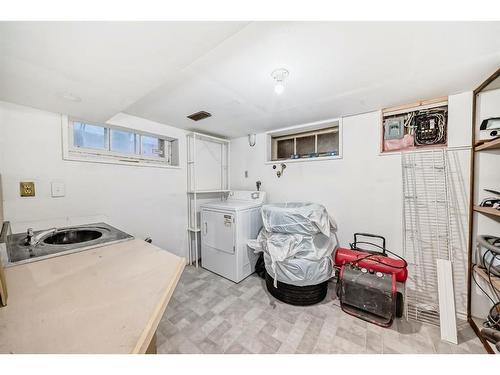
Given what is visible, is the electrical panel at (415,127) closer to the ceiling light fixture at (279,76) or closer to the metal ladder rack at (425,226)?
the metal ladder rack at (425,226)

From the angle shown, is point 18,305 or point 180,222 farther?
point 180,222

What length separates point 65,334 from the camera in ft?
1.58

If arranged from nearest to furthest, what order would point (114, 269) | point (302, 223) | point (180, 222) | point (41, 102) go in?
point (114, 269), point (41, 102), point (302, 223), point (180, 222)

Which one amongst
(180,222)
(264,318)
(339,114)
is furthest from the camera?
(180,222)

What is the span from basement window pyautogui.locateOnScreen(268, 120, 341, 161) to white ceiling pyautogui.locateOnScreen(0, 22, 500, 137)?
604 mm

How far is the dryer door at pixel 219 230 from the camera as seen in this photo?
221 centimetres

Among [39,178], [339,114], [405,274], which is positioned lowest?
[405,274]

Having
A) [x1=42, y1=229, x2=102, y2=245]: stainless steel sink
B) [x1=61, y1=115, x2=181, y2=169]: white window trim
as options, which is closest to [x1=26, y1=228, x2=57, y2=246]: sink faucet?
[x1=42, y1=229, x2=102, y2=245]: stainless steel sink

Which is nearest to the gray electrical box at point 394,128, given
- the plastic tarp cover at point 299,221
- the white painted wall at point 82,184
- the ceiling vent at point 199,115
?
the plastic tarp cover at point 299,221

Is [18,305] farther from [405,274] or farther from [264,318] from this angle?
[405,274]

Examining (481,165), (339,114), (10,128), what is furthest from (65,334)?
(481,165)

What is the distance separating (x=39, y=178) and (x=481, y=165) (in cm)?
366

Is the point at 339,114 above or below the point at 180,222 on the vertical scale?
above

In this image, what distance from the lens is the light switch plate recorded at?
4.99ft
